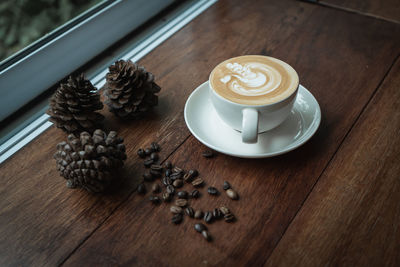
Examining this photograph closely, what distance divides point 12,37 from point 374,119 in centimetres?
111

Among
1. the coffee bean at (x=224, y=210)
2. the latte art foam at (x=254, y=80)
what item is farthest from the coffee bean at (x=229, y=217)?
the latte art foam at (x=254, y=80)

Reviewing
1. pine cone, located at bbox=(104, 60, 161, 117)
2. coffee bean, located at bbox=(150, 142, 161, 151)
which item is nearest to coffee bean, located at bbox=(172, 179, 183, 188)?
coffee bean, located at bbox=(150, 142, 161, 151)

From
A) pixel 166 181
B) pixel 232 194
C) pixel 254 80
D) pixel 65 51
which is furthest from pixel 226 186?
pixel 65 51

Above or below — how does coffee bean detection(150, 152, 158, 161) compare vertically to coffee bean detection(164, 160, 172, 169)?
above

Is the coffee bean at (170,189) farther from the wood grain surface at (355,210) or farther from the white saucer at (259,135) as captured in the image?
the wood grain surface at (355,210)

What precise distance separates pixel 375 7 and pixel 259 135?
2.44 ft

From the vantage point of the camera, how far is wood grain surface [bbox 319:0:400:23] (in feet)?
3.80

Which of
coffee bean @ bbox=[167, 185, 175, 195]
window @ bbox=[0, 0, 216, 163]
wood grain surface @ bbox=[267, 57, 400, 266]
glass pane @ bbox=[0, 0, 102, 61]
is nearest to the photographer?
wood grain surface @ bbox=[267, 57, 400, 266]

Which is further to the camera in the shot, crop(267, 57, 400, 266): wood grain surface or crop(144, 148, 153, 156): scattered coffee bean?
crop(144, 148, 153, 156): scattered coffee bean

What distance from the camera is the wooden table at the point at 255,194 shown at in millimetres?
628

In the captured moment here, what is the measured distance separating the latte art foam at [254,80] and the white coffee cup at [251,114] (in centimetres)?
1

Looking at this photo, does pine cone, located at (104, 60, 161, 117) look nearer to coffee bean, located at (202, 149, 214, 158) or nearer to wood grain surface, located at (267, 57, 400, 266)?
coffee bean, located at (202, 149, 214, 158)

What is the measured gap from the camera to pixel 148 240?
25.6 inches

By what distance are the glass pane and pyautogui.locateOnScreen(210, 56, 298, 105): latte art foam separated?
62cm
